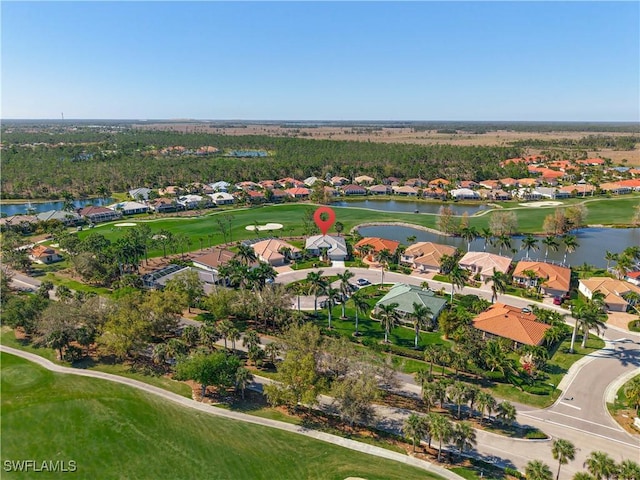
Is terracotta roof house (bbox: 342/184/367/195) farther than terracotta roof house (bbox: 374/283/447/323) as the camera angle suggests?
Yes

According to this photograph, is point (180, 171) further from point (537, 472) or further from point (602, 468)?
point (602, 468)

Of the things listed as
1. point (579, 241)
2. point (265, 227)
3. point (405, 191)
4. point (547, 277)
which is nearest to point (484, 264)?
point (547, 277)

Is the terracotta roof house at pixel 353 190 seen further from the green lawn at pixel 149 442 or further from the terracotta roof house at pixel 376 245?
the green lawn at pixel 149 442

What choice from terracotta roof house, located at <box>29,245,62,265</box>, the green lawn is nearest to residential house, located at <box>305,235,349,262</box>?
the green lawn

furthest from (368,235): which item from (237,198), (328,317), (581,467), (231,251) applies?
(581,467)

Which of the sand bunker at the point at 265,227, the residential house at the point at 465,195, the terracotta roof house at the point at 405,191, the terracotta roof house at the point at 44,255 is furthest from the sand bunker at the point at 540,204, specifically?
the terracotta roof house at the point at 44,255

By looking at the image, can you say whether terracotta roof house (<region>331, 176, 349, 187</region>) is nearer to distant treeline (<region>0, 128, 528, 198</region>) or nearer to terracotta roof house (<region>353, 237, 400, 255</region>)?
distant treeline (<region>0, 128, 528, 198</region>)
